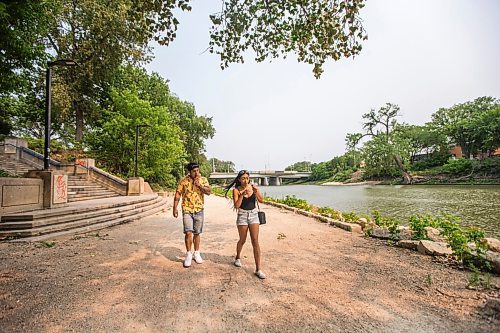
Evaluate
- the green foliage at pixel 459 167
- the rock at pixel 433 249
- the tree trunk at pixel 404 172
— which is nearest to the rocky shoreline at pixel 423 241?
the rock at pixel 433 249

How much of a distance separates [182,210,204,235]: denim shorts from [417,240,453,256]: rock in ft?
15.1

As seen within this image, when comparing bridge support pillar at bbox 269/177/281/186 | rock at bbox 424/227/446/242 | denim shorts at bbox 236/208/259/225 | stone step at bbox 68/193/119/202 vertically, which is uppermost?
bridge support pillar at bbox 269/177/281/186

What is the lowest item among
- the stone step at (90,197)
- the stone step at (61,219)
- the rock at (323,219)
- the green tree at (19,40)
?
the rock at (323,219)

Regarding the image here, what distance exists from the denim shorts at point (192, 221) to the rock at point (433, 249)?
4615mm

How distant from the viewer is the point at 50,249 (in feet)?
18.9

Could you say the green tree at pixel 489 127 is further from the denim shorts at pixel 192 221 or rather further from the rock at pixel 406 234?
the denim shorts at pixel 192 221

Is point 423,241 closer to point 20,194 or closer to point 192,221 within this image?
point 192,221

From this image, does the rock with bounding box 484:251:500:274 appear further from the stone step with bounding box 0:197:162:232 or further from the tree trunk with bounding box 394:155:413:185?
the tree trunk with bounding box 394:155:413:185

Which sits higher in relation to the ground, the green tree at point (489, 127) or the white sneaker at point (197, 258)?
the green tree at point (489, 127)

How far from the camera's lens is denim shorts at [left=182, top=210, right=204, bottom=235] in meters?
4.69

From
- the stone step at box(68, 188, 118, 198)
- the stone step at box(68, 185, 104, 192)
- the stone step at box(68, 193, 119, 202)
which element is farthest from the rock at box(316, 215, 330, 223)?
the stone step at box(68, 185, 104, 192)

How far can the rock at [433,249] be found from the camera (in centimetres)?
526

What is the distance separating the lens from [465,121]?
48.2 m

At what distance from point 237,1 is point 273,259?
572 centimetres
